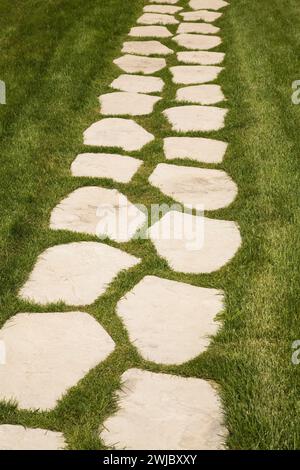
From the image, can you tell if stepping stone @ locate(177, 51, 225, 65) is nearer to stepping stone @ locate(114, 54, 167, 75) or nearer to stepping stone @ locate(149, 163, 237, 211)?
stepping stone @ locate(114, 54, 167, 75)

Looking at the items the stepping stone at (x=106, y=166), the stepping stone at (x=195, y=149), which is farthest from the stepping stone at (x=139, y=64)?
the stepping stone at (x=106, y=166)

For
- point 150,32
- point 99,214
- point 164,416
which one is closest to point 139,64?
point 150,32

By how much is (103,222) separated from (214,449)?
1554 mm

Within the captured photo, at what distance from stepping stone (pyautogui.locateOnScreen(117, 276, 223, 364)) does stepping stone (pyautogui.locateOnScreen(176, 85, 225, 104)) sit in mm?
2437

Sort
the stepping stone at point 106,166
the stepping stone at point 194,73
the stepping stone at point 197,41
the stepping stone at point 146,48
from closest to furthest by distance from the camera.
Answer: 1. the stepping stone at point 106,166
2. the stepping stone at point 194,73
3. the stepping stone at point 146,48
4. the stepping stone at point 197,41

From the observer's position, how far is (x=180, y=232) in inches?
118

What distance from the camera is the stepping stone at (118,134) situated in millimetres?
3961

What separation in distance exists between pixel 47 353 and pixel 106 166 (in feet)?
5.61

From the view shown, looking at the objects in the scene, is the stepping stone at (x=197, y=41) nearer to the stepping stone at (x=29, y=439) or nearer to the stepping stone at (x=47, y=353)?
the stepping stone at (x=47, y=353)

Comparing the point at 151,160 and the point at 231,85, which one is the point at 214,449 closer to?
the point at 151,160

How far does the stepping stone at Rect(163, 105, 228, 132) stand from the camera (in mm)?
4199

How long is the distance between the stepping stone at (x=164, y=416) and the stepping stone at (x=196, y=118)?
2464mm

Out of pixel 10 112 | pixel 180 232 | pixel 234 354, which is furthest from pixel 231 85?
pixel 234 354

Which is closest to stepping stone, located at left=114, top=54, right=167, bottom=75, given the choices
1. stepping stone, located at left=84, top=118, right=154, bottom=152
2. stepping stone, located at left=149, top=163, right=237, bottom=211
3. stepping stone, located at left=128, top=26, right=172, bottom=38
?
stepping stone, located at left=128, top=26, right=172, bottom=38
